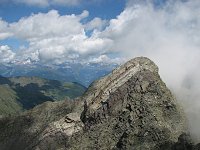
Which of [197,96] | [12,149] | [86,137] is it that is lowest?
[12,149]

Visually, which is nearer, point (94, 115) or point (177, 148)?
point (177, 148)

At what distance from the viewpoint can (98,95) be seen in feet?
463

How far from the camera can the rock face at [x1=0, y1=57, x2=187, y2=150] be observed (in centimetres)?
11675

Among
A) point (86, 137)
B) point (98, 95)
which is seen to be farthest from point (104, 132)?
point (98, 95)

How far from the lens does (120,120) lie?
12725cm

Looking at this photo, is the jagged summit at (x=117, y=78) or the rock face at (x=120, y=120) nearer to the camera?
the rock face at (x=120, y=120)

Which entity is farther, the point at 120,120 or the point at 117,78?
the point at 117,78

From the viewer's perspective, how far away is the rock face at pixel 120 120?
117 m

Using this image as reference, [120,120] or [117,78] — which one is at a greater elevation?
[117,78]

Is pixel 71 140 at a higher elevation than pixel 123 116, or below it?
below

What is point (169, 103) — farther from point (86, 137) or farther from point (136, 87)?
point (86, 137)

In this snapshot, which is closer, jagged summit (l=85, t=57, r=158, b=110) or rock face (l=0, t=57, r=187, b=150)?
rock face (l=0, t=57, r=187, b=150)

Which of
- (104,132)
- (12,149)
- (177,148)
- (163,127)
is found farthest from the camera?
(12,149)

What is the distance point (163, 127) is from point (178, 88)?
3933 centimetres
